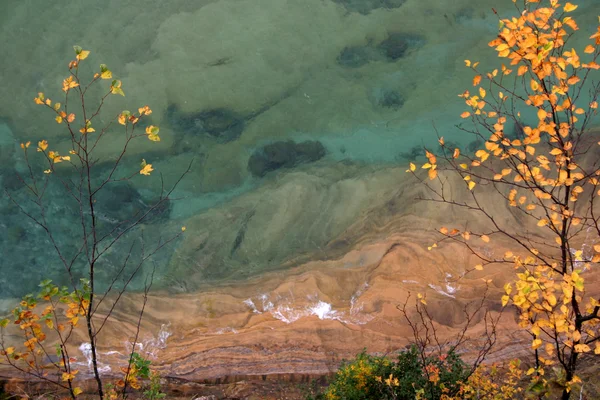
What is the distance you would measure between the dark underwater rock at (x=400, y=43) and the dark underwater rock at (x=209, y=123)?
68.0 inches

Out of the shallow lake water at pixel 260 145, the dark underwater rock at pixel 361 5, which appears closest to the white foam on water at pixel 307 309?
the shallow lake water at pixel 260 145

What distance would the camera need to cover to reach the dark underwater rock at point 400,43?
491 centimetres

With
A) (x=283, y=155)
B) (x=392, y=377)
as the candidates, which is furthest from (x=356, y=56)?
(x=392, y=377)

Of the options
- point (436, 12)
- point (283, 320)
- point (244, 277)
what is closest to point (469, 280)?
point (283, 320)

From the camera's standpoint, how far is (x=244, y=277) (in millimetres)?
4066

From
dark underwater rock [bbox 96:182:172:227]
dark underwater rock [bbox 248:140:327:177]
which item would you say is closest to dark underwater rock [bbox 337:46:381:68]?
dark underwater rock [bbox 248:140:327:177]

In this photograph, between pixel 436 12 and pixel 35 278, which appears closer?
pixel 35 278

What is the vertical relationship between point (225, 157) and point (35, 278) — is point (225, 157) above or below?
above

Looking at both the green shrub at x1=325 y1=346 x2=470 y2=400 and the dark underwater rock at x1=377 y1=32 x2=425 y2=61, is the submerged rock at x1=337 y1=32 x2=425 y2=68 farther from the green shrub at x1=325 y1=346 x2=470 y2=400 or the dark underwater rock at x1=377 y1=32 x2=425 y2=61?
the green shrub at x1=325 y1=346 x2=470 y2=400

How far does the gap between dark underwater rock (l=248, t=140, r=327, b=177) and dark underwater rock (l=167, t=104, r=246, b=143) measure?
0.33 metres

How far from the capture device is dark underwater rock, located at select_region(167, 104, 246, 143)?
4.66 m

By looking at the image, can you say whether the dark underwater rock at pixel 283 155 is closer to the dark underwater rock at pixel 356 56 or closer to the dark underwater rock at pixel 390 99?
the dark underwater rock at pixel 390 99

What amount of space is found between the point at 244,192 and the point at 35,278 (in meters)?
2.00

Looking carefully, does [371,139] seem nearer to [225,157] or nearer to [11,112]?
[225,157]
